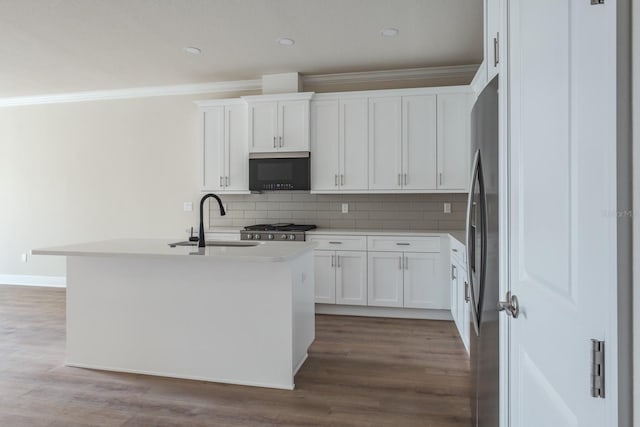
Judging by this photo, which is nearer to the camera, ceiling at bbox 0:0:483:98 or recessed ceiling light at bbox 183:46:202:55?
ceiling at bbox 0:0:483:98

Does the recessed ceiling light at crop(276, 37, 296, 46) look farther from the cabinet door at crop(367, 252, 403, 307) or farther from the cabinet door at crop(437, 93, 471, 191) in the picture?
the cabinet door at crop(367, 252, 403, 307)

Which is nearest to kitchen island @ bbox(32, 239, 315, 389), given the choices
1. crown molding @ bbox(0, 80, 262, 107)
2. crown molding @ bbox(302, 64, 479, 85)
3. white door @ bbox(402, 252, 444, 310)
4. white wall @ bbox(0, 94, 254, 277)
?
white door @ bbox(402, 252, 444, 310)

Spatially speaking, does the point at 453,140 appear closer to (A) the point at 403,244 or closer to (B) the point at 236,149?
(A) the point at 403,244

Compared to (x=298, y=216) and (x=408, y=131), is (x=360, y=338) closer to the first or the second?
(x=298, y=216)

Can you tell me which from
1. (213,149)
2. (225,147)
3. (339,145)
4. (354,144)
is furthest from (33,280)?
(354,144)

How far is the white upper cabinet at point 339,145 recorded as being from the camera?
4465 millimetres

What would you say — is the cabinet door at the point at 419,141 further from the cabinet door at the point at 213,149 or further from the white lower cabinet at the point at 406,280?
the cabinet door at the point at 213,149

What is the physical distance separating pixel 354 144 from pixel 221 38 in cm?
171

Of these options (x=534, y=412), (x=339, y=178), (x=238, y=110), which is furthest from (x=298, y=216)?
(x=534, y=412)

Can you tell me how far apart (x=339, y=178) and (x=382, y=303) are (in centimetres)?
143

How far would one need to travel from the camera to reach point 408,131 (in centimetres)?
436

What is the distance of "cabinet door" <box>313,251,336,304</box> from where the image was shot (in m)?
4.33

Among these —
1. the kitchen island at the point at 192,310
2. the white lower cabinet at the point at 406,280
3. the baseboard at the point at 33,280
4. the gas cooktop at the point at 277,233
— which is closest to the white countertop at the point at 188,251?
the kitchen island at the point at 192,310

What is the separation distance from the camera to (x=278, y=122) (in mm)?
4605
